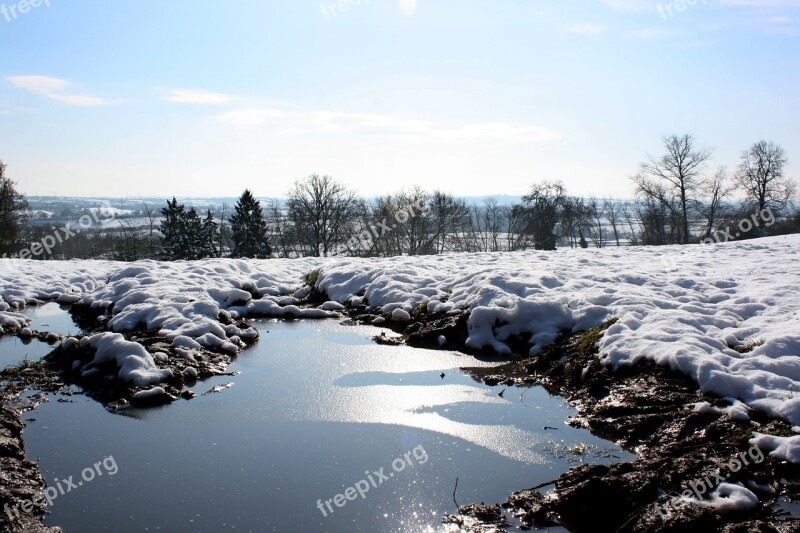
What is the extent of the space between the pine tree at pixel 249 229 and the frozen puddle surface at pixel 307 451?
3493 cm

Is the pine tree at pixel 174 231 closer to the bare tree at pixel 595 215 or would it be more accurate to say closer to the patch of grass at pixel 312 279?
the patch of grass at pixel 312 279

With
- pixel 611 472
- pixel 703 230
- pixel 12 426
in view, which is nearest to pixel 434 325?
pixel 611 472

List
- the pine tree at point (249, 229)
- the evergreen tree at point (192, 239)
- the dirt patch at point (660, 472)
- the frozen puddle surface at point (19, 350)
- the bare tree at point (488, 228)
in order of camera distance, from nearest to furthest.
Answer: the dirt patch at point (660, 472)
the frozen puddle surface at point (19, 350)
the pine tree at point (249, 229)
the evergreen tree at point (192, 239)
the bare tree at point (488, 228)

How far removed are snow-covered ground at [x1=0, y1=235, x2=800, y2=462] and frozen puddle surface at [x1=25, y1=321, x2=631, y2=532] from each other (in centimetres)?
186

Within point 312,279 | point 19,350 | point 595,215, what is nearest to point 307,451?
point 19,350

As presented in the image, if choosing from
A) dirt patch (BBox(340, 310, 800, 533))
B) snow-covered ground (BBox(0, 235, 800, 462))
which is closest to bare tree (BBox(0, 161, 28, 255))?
snow-covered ground (BBox(0, 235, 800, 462))

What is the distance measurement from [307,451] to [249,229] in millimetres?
38748

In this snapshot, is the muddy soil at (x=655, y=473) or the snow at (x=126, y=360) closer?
the muddy soil at (x=655, y=473)

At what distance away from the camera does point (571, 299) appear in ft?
34.8

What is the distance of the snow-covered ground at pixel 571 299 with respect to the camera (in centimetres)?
707

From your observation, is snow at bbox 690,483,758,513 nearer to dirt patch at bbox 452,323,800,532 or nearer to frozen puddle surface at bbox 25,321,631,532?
dirt patch at bbox 452,323,800,532

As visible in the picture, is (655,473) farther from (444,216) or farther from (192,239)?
(444,216)

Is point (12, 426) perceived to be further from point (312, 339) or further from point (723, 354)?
point (723, 354)

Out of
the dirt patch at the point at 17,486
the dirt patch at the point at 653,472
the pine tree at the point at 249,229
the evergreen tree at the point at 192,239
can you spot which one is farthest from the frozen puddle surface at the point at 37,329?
the evergreen tree at the point at 192,239
